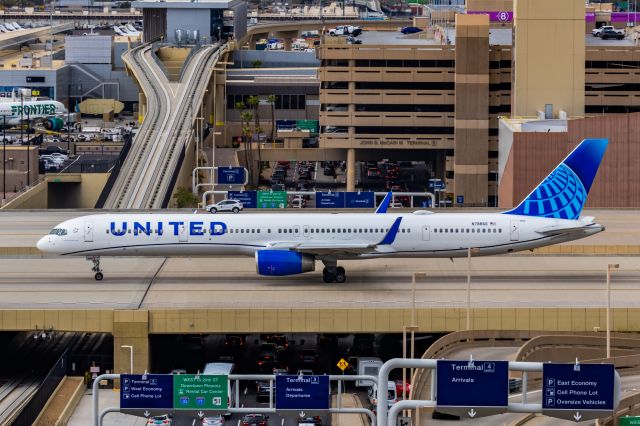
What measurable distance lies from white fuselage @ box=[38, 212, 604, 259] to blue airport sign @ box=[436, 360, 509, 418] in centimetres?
5181

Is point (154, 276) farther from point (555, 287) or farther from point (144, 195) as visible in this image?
point (144, 195)

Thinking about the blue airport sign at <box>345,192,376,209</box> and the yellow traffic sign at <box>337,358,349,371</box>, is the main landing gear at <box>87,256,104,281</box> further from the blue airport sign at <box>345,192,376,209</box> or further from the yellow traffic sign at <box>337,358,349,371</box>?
the blue airport sign at <box>345,192,376,209</box>

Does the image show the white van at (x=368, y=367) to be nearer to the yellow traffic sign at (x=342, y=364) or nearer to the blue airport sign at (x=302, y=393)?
the yellow traffic sign at (x=342, y=364)

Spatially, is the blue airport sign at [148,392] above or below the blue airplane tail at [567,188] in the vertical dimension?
below

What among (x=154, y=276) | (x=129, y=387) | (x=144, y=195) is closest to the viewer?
→ (x=129, y=387)

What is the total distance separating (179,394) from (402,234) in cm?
4495

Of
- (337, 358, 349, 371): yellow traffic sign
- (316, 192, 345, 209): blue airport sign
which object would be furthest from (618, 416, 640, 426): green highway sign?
(316, 192, 345, 209): blue airport sign

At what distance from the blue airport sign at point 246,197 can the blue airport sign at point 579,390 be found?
93686 millimetres

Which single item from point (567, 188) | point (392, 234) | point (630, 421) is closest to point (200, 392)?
point (630, 421)

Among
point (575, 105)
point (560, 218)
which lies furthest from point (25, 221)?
point (575, 105)

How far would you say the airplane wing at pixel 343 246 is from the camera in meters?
94.9

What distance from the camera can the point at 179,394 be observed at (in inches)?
2048

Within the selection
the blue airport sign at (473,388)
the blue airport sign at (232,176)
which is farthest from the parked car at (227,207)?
the blue airport sign at (473,388)

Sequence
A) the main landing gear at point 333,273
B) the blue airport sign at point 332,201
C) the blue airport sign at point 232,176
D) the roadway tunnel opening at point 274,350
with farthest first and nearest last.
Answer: the blue airport sign at point 232,176 < the blue airport sign at point 332,201 < the main landing gear at point 333,273 < the roadway tunnel opening at point 274,350
